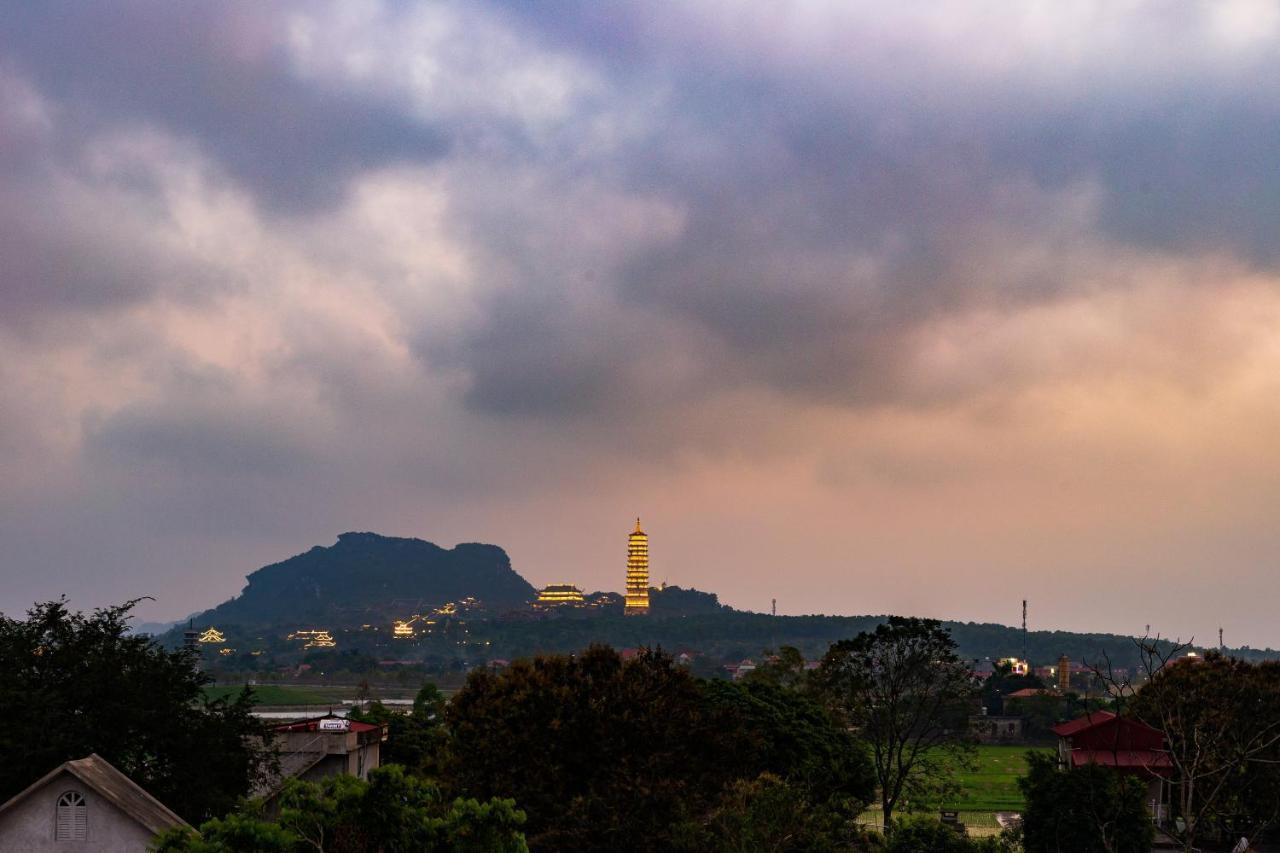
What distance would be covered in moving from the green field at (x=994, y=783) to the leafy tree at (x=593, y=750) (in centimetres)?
3103

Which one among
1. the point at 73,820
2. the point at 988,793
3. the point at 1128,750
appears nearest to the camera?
the point at 73,820

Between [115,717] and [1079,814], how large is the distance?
4113 cm

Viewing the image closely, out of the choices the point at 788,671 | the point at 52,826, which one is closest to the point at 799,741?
the point at 788,671

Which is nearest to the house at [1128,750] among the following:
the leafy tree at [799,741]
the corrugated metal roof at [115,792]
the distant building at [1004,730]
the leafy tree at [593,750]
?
the leafy tree at [799,741]

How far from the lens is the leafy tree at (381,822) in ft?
70.1

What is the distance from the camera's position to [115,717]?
151ft

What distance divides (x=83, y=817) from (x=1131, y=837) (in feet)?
143

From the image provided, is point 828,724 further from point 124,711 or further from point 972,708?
point 124,711

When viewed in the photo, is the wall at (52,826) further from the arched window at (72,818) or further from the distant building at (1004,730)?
the distant building at (1004,730)

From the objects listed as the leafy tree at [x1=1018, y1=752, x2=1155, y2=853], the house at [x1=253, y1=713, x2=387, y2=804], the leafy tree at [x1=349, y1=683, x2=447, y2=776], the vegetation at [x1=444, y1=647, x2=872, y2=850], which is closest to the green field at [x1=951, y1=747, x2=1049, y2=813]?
the leafy tree at [x1=1018, y1=752, x2=1155, y2=853]

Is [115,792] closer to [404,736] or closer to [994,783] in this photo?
[404,736]

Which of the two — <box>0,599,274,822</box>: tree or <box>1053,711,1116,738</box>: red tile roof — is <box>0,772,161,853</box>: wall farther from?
<box>1053,711,1116,738</box>: red tile roof

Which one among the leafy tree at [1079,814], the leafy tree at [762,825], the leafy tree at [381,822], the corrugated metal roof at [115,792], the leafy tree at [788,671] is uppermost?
Result: the leafy tree at [381,822]

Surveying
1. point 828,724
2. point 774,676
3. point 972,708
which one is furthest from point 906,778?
point 774,676
